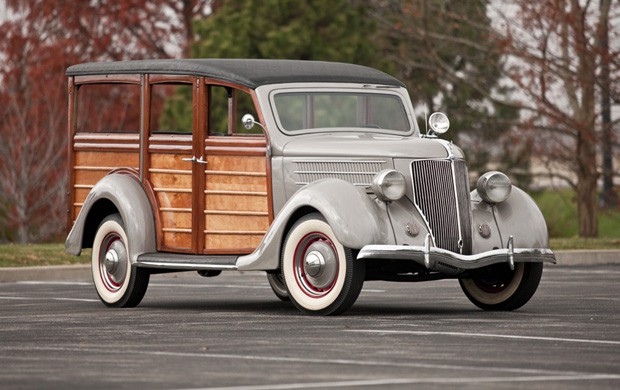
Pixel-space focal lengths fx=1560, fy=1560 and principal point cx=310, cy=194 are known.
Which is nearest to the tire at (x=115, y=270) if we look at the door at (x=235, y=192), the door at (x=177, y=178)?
the door at (x=177, y=178)

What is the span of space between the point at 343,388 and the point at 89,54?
33.5 meters

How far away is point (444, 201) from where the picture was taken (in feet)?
41.6

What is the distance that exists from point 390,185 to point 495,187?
112 cm

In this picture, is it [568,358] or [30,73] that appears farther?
[30,73]

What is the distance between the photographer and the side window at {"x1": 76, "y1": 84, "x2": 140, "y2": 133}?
3409cm

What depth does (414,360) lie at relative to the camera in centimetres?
917

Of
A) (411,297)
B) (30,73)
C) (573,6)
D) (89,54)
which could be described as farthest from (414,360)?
(89,54)

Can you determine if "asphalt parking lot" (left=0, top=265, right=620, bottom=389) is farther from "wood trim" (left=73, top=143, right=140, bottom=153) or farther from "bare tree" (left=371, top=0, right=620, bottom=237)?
"bare tree" (left=371, top=0, right=620, bottom=237)

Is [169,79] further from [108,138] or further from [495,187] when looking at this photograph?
[495,187]

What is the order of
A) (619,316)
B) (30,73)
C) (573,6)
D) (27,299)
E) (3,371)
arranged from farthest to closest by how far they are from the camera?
(30,73), (573,6), (27,299), (619,316), (3,371)

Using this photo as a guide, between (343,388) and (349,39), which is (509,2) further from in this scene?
(343,388)

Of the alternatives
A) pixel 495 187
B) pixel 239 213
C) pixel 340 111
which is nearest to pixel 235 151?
pixel 239 213

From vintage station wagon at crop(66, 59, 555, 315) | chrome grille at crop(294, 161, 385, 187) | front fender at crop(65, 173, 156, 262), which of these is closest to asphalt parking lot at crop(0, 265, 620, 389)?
vintage station wagon at crop(66, 59, 555, 315)

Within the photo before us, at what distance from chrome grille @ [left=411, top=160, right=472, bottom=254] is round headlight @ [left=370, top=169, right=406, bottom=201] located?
0.24m
